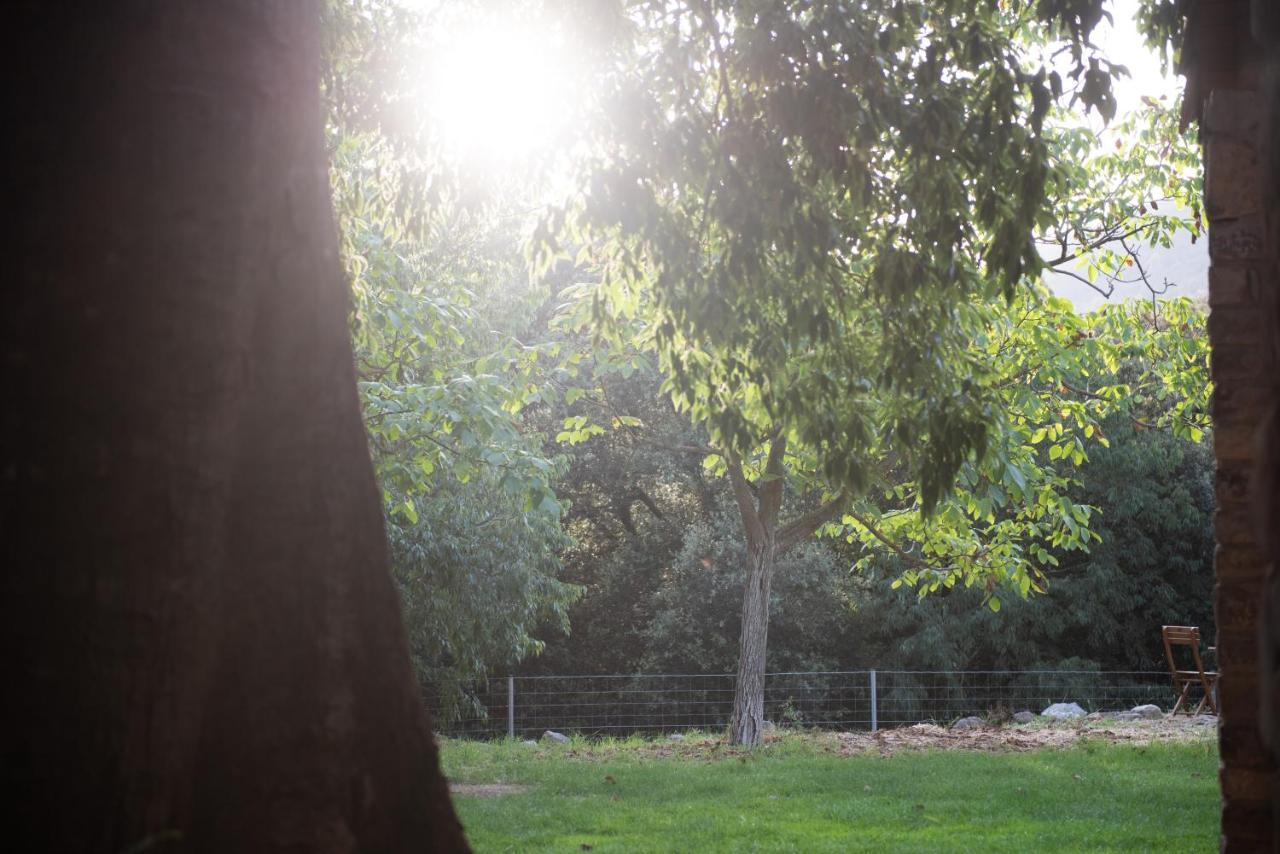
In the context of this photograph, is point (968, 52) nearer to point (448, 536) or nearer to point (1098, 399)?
point (1098, 399)

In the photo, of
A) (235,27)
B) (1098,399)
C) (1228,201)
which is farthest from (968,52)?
(1098,399)

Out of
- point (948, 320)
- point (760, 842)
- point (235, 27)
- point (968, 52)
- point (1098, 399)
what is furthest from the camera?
point (1098, 399)

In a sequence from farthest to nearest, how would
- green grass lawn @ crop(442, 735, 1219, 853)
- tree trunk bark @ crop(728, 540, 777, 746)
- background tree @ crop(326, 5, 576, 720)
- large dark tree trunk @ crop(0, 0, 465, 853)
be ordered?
tree trunk bark @ crop(728, 540, 777, 746), green grass lawn @ crop(442, 735, 1219, 853), background tree @ crop(326, 5, 576, 720), large dark tree trunk @ crop(0, 0, 465, 853)

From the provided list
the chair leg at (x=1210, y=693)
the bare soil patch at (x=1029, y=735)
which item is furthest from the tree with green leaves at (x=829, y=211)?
the chair leg at (x=1210, y=693)

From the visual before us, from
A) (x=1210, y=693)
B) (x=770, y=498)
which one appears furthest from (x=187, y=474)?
(x=1210, y=693)

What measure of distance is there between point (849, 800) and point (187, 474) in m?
7.59

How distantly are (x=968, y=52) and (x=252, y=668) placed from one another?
3.76 metres

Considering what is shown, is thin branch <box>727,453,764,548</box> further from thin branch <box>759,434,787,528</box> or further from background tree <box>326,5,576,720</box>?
background tree <box>326,5,576,720</box>

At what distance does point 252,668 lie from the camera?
95.3 inches

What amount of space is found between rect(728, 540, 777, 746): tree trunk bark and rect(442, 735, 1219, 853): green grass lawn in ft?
2.91

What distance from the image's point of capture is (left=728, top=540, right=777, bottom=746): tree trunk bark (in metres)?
13.6

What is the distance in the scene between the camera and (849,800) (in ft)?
29.7

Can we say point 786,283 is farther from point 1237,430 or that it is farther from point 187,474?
point 187,474

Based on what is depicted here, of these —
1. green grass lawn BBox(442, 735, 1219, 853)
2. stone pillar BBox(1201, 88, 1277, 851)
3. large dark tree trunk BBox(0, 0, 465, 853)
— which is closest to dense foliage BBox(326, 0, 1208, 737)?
stone pillar BBox(1201, 88, 1277, 851)
